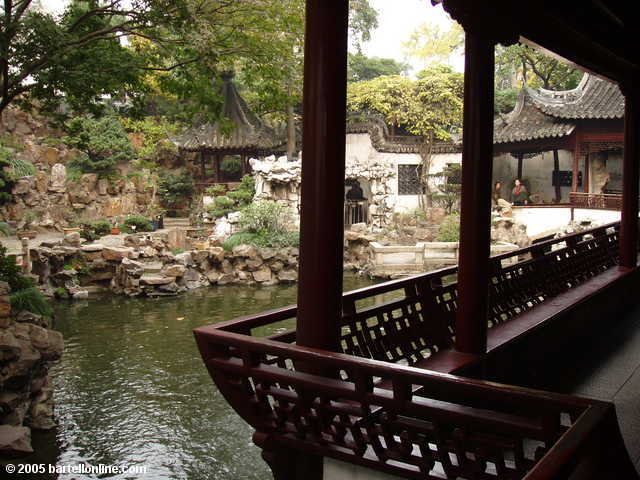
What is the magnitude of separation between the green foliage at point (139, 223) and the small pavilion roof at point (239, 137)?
401cm

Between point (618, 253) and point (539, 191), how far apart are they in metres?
15.3

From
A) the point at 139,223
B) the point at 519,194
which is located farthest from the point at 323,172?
the point at 519,194

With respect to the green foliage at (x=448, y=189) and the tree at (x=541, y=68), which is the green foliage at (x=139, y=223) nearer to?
the green foliage at (x=448, y=189)

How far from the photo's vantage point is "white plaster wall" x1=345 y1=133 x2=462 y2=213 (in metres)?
21.5

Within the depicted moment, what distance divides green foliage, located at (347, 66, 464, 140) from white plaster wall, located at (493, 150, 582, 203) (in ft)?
9.05

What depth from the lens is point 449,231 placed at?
17.3m

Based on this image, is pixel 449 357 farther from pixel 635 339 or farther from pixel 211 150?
pixel 211 150

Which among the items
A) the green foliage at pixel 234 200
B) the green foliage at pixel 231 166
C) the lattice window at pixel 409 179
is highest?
the green foliage at pixel 231 166

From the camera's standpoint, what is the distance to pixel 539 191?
21641 millimetres

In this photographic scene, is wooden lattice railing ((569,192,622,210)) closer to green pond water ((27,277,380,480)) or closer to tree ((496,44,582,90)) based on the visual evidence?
tree ((496,44,582,90))

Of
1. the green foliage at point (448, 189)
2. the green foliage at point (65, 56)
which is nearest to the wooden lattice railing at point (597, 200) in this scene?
the green foliage at point (448, 189)

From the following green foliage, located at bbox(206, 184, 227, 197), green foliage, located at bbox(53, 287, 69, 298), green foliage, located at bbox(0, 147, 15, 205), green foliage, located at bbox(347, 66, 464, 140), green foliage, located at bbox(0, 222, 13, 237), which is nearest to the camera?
green foliage, located at bbox(53, 287, 69, 298)

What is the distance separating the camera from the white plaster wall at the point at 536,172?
830 inches

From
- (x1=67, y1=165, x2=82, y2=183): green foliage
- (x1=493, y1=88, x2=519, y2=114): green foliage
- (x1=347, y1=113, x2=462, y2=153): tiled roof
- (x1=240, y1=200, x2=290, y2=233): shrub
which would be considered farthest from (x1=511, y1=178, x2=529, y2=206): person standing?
(x1=67, y1=165, x2=82, y2=183): green foliage
